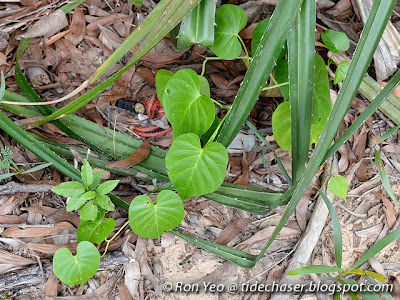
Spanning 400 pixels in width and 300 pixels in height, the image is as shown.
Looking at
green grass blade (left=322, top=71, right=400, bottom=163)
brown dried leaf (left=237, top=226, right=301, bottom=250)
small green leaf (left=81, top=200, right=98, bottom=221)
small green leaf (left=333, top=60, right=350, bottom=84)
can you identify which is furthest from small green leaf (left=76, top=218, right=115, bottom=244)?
small green leaf (left=333, top=60, right=350, bottom=84)

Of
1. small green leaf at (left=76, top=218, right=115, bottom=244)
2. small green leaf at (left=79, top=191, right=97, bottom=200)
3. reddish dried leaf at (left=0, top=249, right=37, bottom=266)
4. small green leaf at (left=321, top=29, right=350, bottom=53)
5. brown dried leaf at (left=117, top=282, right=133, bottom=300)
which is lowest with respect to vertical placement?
brown dried leaf at (left=117, top=282, right=133, bottom=300)

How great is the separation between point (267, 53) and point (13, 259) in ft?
3.46

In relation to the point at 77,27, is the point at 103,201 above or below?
below

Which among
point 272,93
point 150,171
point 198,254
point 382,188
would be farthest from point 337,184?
point 150,171

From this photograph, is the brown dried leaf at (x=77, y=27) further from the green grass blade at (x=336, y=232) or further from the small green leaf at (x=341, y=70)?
the green grass blade at (x=336, y=232)

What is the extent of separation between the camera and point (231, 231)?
1.26 m

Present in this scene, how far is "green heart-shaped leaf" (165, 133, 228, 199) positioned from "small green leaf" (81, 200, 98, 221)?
0.27 m

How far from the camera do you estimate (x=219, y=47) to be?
1.18 m

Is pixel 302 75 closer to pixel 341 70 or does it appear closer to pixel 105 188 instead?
pixel 341 70

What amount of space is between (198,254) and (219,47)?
2.39 feet

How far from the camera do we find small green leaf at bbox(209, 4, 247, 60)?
1.15 metres

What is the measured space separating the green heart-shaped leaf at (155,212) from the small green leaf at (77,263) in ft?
0.51

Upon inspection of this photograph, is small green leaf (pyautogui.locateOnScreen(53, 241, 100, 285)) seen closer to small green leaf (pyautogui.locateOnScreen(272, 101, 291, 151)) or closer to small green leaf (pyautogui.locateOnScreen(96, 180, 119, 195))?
small green leaf (pyautogui.locateOnScreen(96, 180, 119, 195))

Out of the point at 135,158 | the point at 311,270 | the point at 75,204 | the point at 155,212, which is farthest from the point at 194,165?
the point at 311,270
